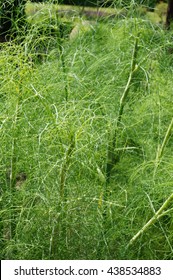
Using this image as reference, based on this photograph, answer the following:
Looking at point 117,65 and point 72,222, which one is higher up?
point 117,65

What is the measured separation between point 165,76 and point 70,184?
104 centimetres

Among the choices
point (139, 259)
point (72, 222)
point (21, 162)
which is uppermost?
point (21, 162)

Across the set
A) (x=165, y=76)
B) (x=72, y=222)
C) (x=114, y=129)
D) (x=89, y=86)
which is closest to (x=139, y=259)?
(x=72, y=222)

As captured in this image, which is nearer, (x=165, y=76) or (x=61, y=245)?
(x=61, y=245)

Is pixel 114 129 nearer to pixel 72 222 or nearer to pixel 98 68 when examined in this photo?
pixel 72 222

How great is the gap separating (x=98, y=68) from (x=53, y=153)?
0.70 metres

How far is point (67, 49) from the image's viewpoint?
247 cm

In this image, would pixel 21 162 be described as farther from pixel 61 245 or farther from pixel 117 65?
pixel 117 65

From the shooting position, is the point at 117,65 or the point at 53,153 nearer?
the point at 53,153

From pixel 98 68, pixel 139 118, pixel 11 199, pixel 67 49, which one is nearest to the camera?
pixel 11 199

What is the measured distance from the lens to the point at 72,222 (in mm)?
1670
